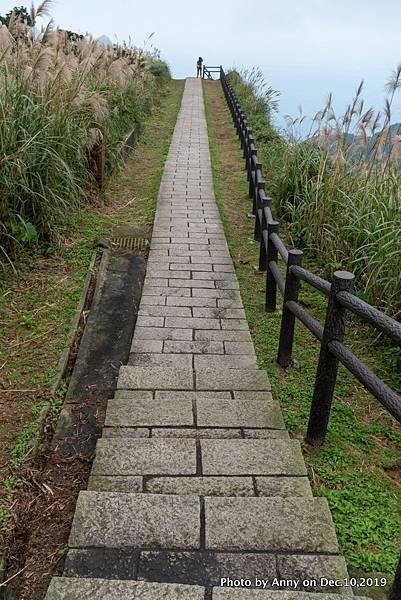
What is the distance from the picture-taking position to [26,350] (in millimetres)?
3475

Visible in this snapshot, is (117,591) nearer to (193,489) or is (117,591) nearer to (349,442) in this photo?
(193,489)

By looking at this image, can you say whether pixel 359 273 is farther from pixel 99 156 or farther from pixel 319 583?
pixel 99 156

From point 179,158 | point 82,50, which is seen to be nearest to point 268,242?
point 82,50

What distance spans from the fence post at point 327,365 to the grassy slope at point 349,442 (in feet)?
0.38

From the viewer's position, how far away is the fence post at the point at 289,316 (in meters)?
3.31

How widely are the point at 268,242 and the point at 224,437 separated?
2.18 meters

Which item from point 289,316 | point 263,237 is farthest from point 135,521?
point 263,237

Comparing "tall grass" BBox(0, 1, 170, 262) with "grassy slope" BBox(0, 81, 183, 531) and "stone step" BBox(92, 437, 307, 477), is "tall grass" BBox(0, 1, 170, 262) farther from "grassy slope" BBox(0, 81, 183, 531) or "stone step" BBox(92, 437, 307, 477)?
"stone step" BBox(92, 437, 307, 477)

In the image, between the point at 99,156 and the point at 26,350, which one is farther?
the point at 99,156

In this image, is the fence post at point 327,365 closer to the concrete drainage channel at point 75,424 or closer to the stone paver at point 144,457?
the stone paver at point 144,457

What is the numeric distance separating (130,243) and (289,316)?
2658 mm

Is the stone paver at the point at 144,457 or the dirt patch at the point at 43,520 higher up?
the stone paver at the point at 144,457

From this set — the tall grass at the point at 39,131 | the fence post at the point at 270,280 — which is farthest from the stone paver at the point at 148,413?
the tall grass at the point at 39,131

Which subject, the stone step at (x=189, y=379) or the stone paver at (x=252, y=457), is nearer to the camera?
the stone paver at (x=252, y=457)
